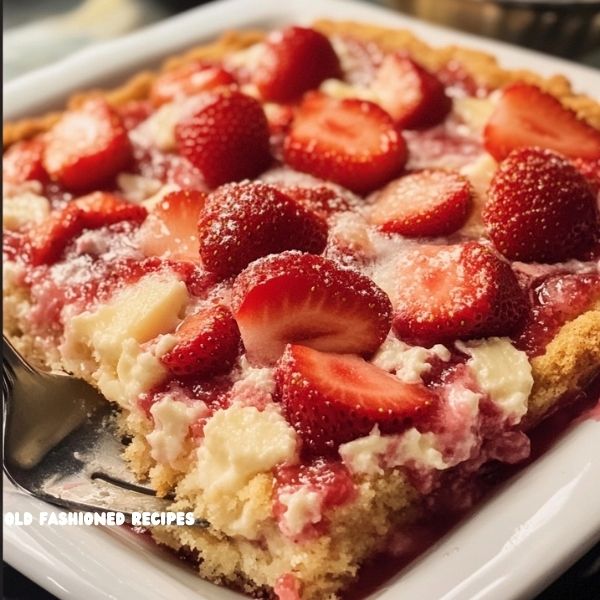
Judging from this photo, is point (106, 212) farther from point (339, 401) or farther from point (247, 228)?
point (339, 401)

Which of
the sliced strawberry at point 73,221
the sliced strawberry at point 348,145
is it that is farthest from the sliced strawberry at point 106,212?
the sliced strawberry at point 348,145

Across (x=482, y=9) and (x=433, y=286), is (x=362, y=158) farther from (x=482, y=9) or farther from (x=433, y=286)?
(x=482, y=9)

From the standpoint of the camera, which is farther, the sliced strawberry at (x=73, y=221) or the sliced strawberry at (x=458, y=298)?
the sliced strawberry at (x=73, y=221)

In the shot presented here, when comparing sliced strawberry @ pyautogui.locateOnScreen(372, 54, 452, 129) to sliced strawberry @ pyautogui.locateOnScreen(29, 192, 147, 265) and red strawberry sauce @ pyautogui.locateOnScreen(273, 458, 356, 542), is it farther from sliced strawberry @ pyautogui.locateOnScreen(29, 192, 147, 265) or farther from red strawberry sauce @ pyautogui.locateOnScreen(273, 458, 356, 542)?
red strawberry sauce @ pyautogui.locateOnScreen(273, 458, 356, 542)

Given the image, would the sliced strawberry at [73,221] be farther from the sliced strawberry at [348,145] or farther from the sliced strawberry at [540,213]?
the sliced strawberry at [540,213]

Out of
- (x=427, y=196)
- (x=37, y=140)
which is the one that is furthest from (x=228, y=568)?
(x=37, y=140)

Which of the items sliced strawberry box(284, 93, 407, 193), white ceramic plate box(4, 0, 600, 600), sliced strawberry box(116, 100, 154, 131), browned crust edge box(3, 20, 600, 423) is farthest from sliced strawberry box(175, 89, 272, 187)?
white ceramic plate box(4, 0, 600, 600)
